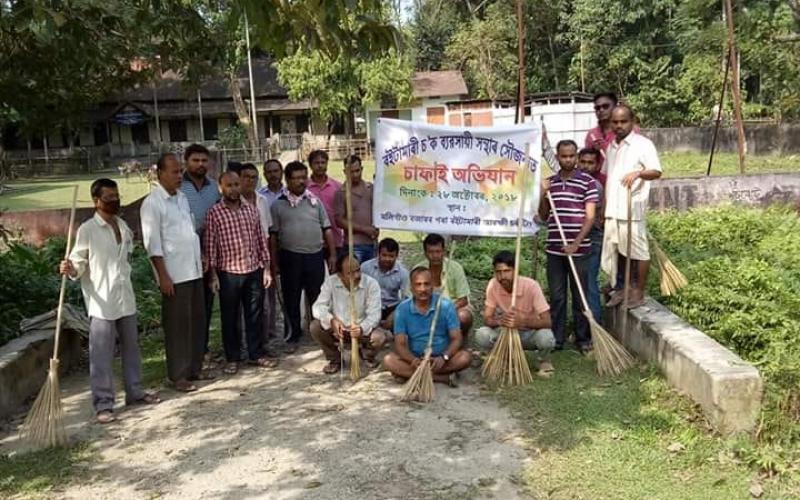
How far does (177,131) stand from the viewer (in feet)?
132

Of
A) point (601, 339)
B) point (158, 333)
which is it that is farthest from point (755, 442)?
point (158, 333)

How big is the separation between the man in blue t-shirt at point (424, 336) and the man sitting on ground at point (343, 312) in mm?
379

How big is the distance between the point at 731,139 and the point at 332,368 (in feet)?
67.8

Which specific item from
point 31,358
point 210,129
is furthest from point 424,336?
point 210,129

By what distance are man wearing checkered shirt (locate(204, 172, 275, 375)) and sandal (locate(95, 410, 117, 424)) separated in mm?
1108

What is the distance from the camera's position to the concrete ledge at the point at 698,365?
4.29 m

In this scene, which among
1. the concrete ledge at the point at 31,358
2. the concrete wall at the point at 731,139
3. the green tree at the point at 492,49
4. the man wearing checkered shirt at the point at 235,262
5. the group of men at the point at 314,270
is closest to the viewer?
the group of men at the point at 314,270

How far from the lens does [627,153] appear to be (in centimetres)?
571

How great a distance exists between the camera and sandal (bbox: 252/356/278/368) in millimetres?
6117

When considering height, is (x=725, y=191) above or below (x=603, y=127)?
below

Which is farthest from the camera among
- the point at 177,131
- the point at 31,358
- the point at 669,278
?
the point at 177,131

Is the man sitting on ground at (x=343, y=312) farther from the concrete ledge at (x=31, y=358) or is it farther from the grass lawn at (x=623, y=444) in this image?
the concrete ledge at (x=31, y=358)

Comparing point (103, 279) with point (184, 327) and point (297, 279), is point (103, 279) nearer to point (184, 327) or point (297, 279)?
point (184, 327)

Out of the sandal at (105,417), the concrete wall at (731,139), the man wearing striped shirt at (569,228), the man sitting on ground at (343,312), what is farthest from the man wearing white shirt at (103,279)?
the concrete wall at (731,139)
